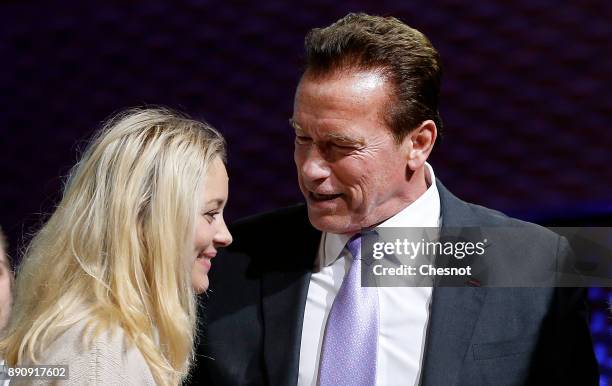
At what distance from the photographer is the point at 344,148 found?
222cm

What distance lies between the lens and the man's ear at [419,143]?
7.55 ft

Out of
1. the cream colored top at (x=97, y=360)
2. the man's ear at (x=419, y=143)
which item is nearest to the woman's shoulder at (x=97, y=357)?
the cream colored top at (x=97, y=360)

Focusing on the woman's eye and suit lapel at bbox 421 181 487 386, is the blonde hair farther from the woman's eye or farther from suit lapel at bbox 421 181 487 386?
suit lapel at bbox 421 181 487 386

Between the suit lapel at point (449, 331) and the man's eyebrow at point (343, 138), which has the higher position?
the man's eyebrow at point (343, 138)

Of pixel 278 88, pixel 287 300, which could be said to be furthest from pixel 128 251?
pixel 278 88

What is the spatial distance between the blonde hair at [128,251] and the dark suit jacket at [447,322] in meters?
0.33

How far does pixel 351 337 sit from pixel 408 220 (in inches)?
12.3

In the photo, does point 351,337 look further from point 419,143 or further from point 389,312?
point 419,143

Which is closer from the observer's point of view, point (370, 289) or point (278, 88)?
point (370, 289)

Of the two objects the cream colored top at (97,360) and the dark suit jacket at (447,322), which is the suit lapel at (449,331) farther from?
the cream colored top at (97,360)

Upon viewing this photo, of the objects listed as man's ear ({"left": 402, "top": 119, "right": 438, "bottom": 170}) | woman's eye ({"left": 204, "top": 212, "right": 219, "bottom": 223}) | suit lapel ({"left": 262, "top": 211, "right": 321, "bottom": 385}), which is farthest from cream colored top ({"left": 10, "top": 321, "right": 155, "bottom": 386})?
man's ear ({"left": 402, "top": 119, "right": 438, "bottom": 170})

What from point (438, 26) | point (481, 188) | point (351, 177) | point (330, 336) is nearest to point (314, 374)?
point (330, 336)

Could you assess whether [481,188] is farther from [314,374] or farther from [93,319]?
[93,319]

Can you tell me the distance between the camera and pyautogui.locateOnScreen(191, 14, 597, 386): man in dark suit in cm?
212
